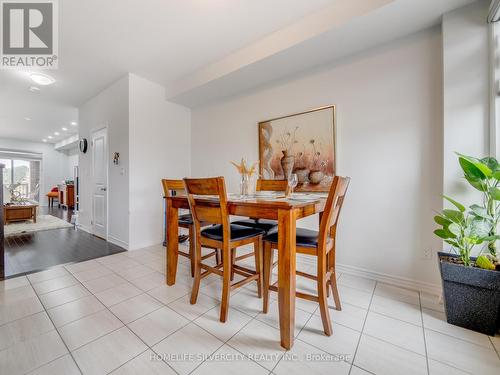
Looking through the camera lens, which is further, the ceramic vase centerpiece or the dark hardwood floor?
the dark hardwood floor

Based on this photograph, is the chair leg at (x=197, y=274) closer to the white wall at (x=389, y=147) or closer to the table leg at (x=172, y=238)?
the table leg at (x=172, y=238)

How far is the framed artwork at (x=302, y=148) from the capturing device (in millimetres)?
2496

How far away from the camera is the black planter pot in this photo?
139 centimetres

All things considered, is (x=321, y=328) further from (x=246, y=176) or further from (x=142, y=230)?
(x=142, y=230)

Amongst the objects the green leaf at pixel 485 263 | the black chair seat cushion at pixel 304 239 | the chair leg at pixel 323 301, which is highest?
the black chair seat cushion at pixel 304 239

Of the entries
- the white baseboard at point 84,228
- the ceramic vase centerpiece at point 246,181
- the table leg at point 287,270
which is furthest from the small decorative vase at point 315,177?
the white baseboard at point 84,228

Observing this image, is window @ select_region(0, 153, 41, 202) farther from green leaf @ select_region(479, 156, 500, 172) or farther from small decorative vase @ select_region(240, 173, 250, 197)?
green leaf @ select_region(479, 156, 500, 172)

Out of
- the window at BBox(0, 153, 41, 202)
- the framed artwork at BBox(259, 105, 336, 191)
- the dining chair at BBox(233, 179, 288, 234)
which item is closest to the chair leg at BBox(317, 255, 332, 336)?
the dining chair at BBox(233, 179, 288, 234)

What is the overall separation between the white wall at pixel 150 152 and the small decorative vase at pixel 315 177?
244cm

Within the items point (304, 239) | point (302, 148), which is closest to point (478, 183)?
point (304, 239)

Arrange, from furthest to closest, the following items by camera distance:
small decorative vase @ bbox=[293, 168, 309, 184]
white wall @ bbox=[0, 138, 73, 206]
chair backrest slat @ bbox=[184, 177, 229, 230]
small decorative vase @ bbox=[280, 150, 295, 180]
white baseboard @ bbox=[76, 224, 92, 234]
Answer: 1. white wall @ bbox=[0, 138, 73, 206]
2. white baseboard @ bbox=[76, 224, 92, 234]
3. small decorative vase @ bbox=[280, 150, 295, 180]
4. small decorative vase @ bbox=[293, 168, 309, 184]
5. chair backrest slat @ bbox=[184, 177, 229, 230]

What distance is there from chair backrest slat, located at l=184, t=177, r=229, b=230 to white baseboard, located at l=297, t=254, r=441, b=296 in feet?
5.57

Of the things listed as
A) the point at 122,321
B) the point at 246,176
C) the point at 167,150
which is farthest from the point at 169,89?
the point at 122,321

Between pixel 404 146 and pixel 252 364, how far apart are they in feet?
7.32
